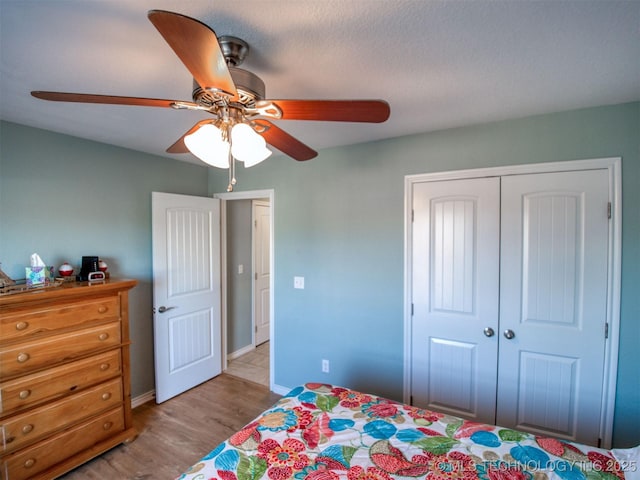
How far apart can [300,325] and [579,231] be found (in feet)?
A: 7.36

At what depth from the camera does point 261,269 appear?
14.1ft

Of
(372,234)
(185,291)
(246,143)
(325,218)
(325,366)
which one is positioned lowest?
(325,366)

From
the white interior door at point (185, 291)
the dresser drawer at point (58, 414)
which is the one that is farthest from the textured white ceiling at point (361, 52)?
the dresser drawer at point (58, 414)

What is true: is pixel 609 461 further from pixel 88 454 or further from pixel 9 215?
pixel 9 215

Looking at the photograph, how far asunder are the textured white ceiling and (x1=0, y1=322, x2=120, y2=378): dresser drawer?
143 centimetres

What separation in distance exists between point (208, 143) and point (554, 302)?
225 cm

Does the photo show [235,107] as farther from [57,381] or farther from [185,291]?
[185,291]

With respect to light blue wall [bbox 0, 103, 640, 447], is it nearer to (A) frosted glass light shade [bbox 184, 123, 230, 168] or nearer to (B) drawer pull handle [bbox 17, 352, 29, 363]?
(B) drawer pull handle [bbox 17, 352, 29, 363]

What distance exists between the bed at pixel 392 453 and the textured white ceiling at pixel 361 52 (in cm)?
163

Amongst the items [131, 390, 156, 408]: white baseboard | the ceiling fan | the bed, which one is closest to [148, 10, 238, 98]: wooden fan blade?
the ceiling fan

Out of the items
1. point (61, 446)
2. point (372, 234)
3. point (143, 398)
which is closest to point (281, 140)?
point (372, 234)

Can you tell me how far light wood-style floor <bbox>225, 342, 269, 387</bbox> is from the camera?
133 inches

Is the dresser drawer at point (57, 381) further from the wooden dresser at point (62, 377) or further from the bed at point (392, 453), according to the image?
the bed at point (392, 453)

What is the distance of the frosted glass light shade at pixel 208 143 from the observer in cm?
115
